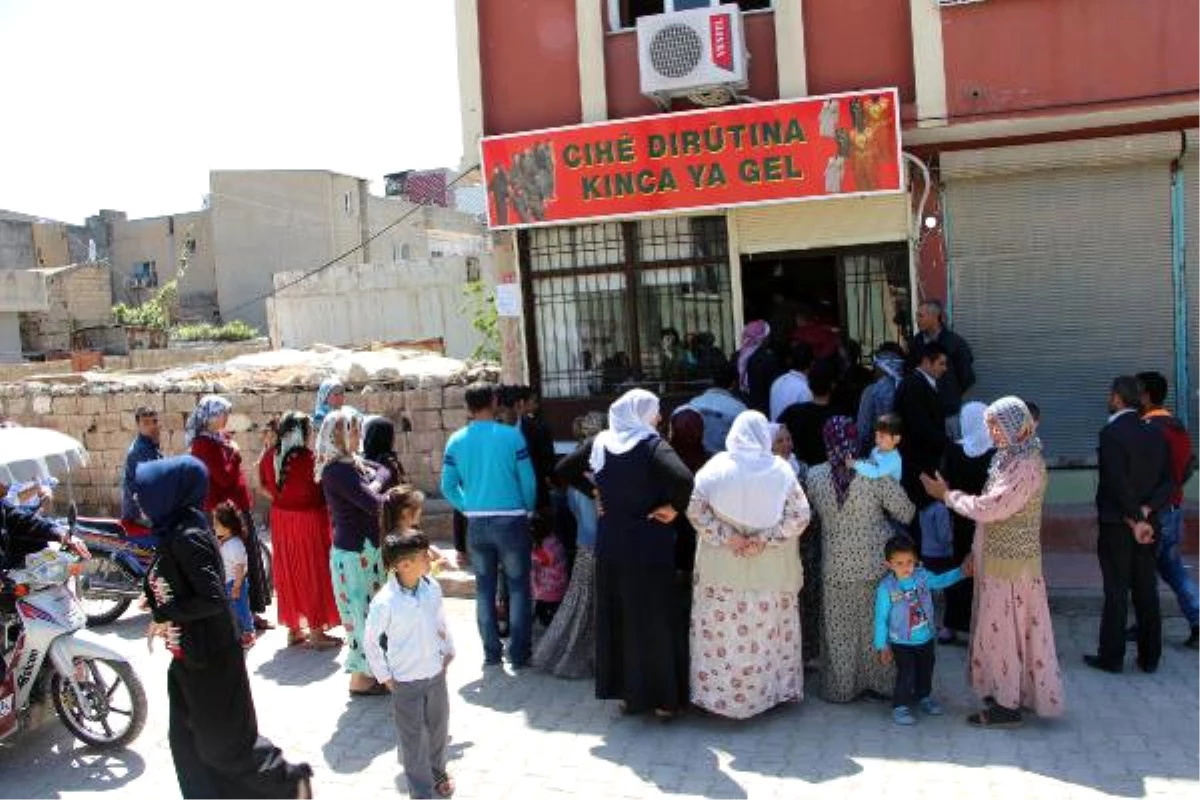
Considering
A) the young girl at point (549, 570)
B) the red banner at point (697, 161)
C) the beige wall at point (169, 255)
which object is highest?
the beige wall at point (169, 255)

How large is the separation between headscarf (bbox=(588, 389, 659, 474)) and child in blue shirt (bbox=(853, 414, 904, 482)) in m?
1.08

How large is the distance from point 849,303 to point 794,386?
95.3 inches

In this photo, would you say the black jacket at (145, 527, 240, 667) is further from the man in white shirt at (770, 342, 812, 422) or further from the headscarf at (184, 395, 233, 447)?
the man in white shirt at (770, 342, 812, 422)

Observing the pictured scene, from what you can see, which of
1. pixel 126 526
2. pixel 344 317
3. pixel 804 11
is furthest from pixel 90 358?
pixel 804 11

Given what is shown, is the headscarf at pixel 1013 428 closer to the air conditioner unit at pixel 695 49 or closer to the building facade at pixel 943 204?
the building facade at pixel 943 204

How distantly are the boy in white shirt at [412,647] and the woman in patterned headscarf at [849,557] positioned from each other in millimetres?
2054

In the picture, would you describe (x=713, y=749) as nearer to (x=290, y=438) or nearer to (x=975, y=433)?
(x=975, y=433)

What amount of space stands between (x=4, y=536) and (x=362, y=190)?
104ft

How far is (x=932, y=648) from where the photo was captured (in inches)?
215

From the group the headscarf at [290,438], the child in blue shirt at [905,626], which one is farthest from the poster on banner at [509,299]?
the child in blue shirt at [905,626]

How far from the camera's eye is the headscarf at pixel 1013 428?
5.18 m

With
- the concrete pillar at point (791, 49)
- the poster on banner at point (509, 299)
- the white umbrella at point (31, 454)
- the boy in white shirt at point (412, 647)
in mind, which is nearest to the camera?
the boy in white shirt at point (412, 647)

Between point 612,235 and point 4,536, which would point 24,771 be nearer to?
point 4,536

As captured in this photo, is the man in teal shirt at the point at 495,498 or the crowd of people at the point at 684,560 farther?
the man in teal shirt at the point at 495,498
